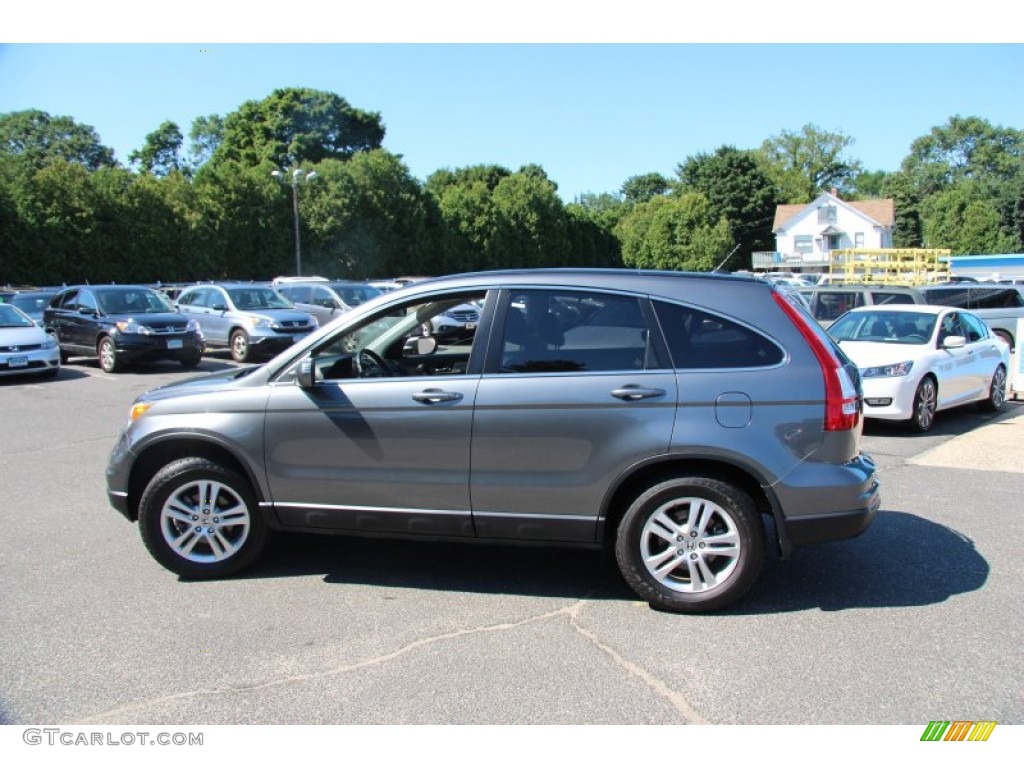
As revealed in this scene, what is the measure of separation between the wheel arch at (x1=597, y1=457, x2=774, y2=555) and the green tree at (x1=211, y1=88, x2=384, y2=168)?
193 feet

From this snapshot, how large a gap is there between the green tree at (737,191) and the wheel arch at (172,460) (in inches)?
3151

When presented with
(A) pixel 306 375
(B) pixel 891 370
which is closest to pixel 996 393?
(B) pixel 891 370

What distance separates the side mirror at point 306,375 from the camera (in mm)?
4559

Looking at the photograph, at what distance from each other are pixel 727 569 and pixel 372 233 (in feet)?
142

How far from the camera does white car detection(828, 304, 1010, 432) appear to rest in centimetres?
950

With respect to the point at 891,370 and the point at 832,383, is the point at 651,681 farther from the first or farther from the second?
the point at 891,370

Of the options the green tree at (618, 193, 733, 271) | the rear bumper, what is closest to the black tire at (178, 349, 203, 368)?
the rear bumper

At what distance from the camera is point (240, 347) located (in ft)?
58.9

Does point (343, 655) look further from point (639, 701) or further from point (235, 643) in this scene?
point (639, 701)

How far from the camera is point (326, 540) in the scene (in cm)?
571

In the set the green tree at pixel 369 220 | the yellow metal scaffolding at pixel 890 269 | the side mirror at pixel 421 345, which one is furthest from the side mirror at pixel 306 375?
the green tree at pixel 369 220

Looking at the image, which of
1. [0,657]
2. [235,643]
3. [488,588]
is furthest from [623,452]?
[0,657]

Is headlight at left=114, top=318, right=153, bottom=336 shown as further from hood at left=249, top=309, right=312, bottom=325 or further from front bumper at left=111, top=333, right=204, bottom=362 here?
hood at left=249, top=309, right=312, bottom=325

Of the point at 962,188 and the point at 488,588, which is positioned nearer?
the point at 488,588
